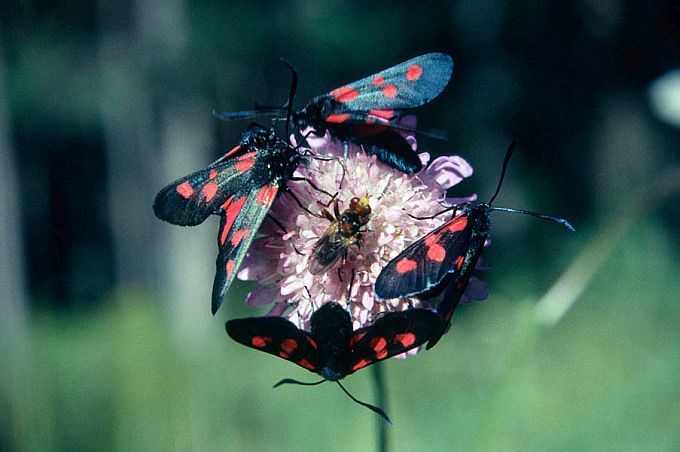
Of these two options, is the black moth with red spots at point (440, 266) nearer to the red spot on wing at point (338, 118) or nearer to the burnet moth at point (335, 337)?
the burnet moth at point (335, 337)

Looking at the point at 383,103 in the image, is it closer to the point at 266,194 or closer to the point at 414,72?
the point at 414,72

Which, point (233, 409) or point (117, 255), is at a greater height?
point (233, 409)

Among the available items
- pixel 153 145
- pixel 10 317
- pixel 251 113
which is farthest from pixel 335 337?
pixel 153 145

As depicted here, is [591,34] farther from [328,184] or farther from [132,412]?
[328,184]

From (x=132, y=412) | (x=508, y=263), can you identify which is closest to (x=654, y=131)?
(x=508, y=263)

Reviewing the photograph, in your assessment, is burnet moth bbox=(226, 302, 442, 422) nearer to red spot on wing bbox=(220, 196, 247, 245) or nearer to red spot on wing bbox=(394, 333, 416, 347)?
red spot on wing bbox=(394, 333, 416, 347)

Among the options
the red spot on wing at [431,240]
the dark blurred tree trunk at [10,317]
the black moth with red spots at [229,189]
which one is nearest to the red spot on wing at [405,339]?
the red spot on wing at [431,240]
